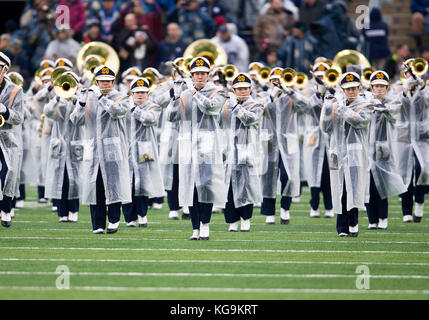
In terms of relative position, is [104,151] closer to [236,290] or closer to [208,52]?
[236,290]

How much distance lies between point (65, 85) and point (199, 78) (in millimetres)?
2959

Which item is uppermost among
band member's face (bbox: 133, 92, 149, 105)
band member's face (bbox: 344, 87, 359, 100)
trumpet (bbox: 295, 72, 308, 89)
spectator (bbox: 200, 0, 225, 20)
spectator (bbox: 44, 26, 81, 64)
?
spectator (bbox: 200, 0, 225, 20)

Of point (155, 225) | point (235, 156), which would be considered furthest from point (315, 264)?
point (155, 225)

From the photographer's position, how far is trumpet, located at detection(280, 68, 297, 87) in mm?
18766

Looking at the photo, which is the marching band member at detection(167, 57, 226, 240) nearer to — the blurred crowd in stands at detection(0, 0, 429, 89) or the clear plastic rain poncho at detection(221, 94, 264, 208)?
the clear plastic rain poncho at detection(221, 94, 264, 208)

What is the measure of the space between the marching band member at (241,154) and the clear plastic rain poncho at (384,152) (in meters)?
1.95

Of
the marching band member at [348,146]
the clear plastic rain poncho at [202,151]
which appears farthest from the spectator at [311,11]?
the clear plastic rain poncho at [202,151]

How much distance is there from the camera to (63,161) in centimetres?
1861

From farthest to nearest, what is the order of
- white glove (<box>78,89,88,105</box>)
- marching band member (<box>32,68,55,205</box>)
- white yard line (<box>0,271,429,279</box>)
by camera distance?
marching band member (<box>32,68,55,205</box>) < white glove (<box>78,89,88,105</box>) < white yard line (<box>0,271,429,279</box>)

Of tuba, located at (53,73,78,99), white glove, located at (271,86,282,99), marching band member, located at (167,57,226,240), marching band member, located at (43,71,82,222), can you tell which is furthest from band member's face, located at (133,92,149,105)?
marching band member, located at (167,57,226,240)

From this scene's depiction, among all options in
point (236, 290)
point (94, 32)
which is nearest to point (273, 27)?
point (94, 32)

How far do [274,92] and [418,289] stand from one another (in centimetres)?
704

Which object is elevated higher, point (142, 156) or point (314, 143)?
point (314, 143)

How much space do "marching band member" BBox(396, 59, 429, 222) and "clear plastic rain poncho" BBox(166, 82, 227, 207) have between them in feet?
14.2
